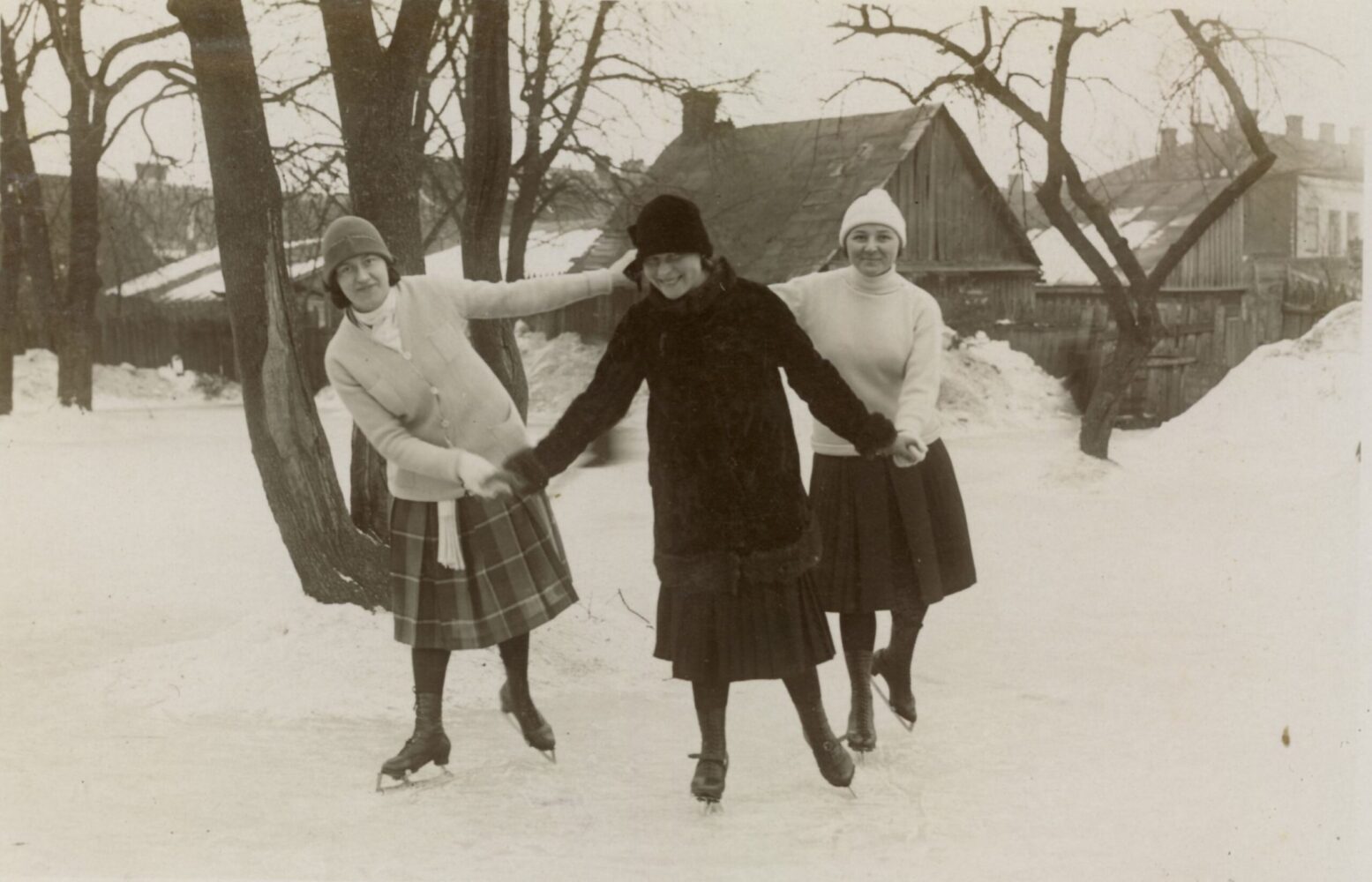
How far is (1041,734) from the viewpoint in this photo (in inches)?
176

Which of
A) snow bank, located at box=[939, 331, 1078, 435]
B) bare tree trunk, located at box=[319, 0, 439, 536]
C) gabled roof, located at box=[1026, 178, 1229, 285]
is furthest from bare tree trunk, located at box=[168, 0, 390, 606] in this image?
gabled roof, located at box=[1026, 178, 1229, 285]

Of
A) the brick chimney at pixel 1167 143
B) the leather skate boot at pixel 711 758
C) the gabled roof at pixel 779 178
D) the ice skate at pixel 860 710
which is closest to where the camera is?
the leather skate boot at pixel 711 758

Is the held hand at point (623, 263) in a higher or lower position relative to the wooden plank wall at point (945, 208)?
lower

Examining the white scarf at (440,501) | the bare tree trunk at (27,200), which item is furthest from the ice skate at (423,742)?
the bare tree trunk at (27,200)

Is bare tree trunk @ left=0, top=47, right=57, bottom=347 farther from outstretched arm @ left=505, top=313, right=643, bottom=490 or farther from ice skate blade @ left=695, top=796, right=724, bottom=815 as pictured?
ice skate blade @ left=695, top=796, right=724, bottom=815

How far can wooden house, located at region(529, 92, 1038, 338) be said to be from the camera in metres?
5.12

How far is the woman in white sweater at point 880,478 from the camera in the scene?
162 inches

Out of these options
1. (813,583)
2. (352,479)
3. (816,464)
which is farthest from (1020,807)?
(352,479)

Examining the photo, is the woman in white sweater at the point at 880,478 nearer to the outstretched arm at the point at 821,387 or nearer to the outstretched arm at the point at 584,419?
the outstretched arm at the point at 821,387

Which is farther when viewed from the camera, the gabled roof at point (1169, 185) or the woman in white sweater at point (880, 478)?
the gabled roof at point (1169, 185)

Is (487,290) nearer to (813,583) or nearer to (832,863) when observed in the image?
(813,583)

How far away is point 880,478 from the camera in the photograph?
426 centimetres

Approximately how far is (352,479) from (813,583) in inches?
83.3

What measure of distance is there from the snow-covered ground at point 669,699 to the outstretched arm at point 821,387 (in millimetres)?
529
